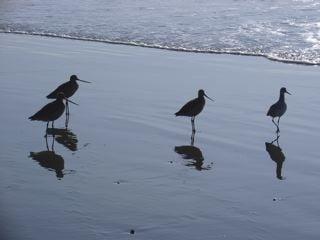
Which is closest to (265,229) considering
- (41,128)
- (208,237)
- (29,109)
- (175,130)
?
(208,237)

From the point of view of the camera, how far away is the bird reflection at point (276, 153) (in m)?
8.72

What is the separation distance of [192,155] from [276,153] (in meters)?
1.03

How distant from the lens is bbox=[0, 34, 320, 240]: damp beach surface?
6863 mm

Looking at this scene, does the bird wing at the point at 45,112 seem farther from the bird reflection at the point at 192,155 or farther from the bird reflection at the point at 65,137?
the bird reflection at the point at 192,155

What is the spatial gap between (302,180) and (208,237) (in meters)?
1.97

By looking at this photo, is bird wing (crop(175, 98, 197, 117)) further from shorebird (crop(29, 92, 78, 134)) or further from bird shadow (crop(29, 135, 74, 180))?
bird shadow (crop(29, 135, 74, 180))

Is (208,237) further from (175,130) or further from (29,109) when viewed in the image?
(29,109)

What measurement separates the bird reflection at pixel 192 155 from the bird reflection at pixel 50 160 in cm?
144

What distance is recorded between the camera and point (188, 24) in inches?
828

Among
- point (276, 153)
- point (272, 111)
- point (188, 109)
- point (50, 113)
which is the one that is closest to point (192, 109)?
point (188, 109)

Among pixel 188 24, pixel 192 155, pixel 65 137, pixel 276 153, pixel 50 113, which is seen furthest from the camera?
pixel 188 24

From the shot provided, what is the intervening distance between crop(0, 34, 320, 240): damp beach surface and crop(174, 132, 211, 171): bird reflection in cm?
2

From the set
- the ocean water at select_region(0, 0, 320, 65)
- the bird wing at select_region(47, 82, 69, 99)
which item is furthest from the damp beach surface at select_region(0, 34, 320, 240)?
the ocean water at select_region(0, 0, 320, 65)

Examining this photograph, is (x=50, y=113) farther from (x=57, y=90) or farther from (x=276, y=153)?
(x=276, y=153)
